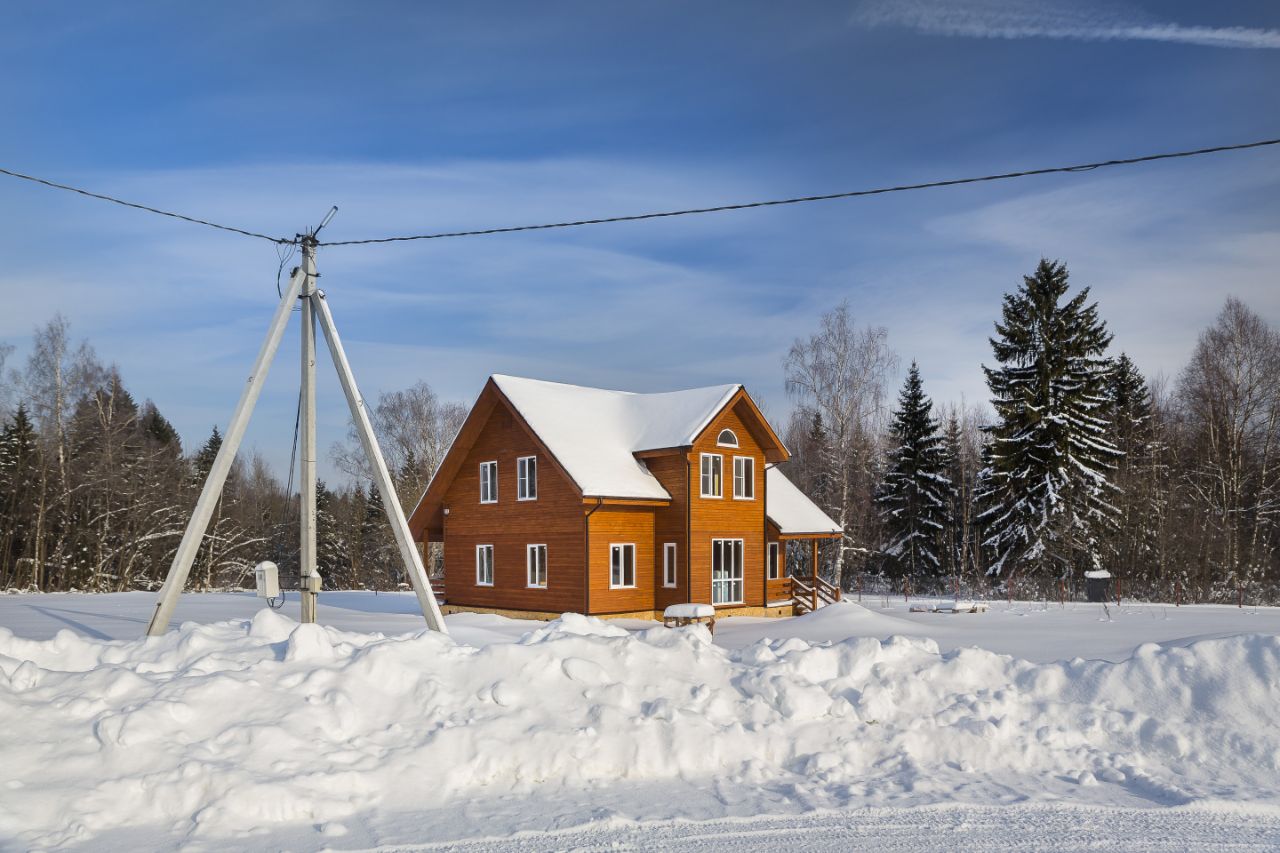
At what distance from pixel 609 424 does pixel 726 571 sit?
533cm

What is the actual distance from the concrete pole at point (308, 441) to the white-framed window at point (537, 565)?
11165 millimetres

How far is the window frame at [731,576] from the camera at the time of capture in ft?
81.1

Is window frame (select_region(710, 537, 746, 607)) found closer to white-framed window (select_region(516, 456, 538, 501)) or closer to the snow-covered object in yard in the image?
white-framed window (select_region(516, 456, 538, 501))

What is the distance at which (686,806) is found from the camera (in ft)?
20.4

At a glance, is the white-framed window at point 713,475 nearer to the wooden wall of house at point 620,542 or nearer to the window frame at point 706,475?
the window frame at point 706,475

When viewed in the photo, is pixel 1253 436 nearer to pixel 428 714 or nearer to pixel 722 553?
pixel 722 553

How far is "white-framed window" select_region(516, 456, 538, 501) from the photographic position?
23.8m

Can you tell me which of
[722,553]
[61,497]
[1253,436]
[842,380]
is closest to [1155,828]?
[722,553]

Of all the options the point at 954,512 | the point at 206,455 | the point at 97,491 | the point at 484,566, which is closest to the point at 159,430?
the point at 206,455

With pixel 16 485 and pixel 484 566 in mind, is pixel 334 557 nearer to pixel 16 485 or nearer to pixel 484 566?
pixel 16 485

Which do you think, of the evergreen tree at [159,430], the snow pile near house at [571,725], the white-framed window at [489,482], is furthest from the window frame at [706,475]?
the evergreen tree at [159,430]

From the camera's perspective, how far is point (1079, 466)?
3434 cm

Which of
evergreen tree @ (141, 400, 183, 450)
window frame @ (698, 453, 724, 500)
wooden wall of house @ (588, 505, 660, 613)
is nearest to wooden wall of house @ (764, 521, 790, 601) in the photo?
window frame @ (698, 453, 724, 500)

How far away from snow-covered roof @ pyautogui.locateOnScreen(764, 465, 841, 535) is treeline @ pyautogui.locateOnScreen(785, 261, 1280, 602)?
155 inches
